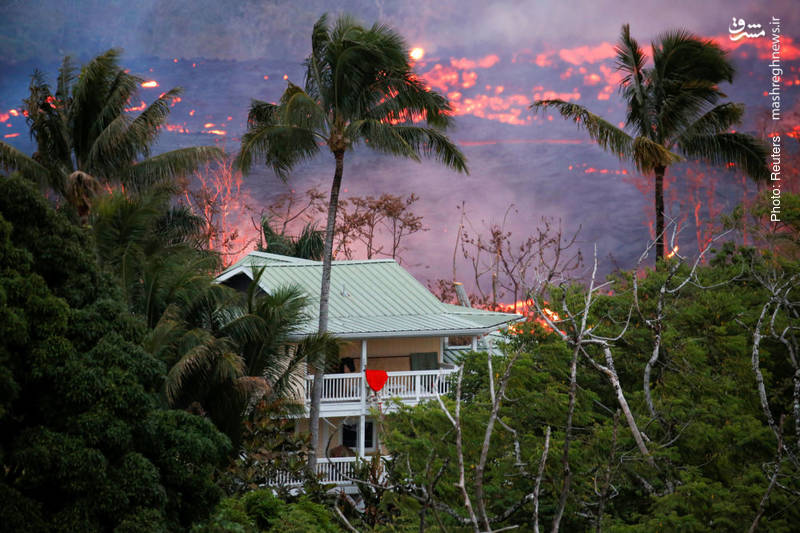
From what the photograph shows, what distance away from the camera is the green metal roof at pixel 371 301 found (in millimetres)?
20719

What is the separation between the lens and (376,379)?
19.9 m

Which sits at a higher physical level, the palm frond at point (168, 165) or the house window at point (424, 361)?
the palm frond at point (168, 165)

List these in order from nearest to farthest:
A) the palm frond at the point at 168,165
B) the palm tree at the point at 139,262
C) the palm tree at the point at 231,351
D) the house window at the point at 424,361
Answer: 1. the palm tree at the point at 231,351
2. the palm tree at the point at 139,262
3. the palm frond at the point at 168,165
4. the house window at the point at 424,361

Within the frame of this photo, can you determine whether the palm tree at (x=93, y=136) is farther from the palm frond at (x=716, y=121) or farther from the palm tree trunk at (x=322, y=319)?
the palm frond at (x=716, y=121)

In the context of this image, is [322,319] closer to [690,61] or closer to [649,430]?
[649,430]

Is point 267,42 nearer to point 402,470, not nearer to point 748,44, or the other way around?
point 748,44

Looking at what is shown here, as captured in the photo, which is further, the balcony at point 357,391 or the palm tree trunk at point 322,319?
the balcony at point 357,391

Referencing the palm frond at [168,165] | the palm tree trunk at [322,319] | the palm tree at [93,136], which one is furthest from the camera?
the palm frond at [168,165]

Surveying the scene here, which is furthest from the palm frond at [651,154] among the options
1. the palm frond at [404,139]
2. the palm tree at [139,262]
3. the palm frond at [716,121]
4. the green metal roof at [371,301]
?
the palm tree at [139,262]

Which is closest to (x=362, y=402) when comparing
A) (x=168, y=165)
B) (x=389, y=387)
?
(x=389, y=387)

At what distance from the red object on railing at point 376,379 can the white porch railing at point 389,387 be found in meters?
0.27

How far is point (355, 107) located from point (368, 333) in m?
6.28

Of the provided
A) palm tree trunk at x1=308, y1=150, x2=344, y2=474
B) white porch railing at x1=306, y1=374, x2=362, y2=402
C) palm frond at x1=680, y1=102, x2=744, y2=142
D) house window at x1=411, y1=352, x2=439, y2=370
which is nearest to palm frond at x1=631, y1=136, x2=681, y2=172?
palm frond at x1=680, y1=102, x2=744, y2=142

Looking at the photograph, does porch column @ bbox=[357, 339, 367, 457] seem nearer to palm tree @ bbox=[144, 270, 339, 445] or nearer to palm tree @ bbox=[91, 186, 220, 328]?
palm tree @ bbox=[144, 270, 339, 445]
